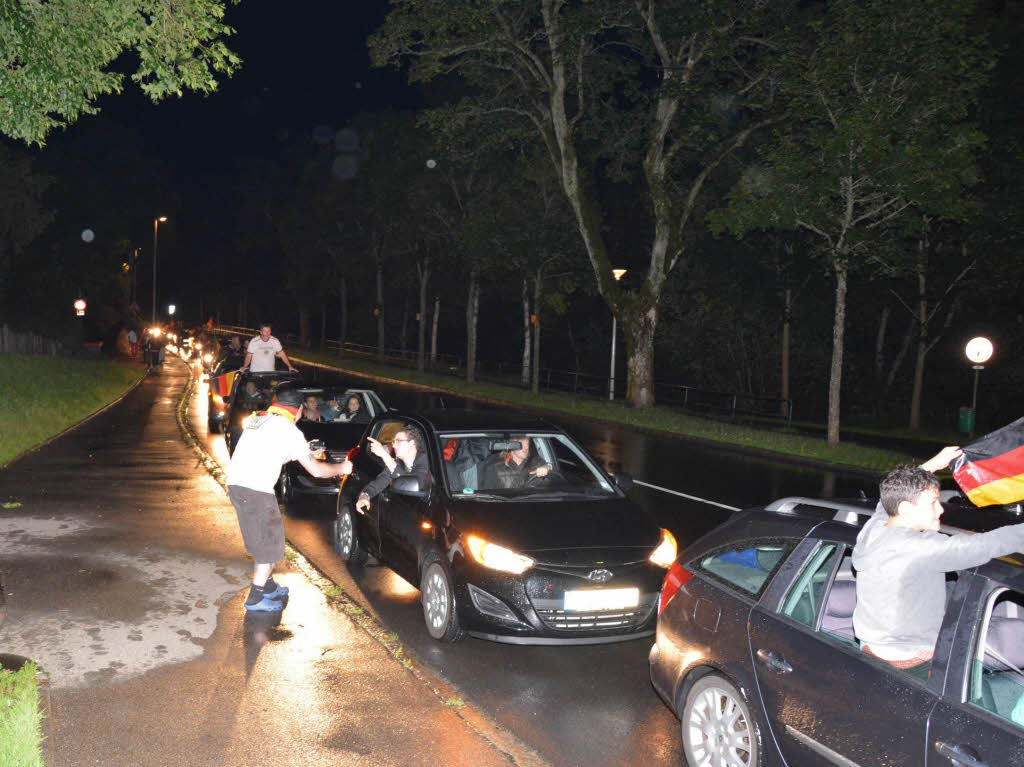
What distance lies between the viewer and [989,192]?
90.5 feet

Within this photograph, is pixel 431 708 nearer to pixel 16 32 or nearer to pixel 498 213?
pixel 16 32

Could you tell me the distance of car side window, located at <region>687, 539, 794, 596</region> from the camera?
4300 mm

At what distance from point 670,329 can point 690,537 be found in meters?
32.5

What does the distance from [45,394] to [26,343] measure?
18585 mm

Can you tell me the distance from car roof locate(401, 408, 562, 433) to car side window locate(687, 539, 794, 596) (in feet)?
10.7

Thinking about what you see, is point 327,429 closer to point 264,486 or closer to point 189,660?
point 264,486

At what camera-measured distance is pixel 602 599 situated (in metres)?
6.01

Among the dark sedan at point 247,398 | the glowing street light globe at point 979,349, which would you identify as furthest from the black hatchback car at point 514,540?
the glowing street light globe at point 979,349

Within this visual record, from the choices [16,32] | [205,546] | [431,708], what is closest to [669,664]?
[431,708]

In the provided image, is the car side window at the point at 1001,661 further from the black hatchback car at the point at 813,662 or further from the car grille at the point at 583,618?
the car grille at the point at 583,618

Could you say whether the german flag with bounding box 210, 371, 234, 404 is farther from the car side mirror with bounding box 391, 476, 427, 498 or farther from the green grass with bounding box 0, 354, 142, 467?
the car side mirror with bounding box 391, 476, 427, 498

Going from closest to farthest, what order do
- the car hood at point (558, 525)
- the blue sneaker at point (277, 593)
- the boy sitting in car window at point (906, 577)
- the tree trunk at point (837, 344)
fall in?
1. the boy sitting in car window at point (906, 577)
2. the car hood at point (558, 525)
3. the blue sneaker at point (277, 593)
4. the tree trunk at point (837, 344)

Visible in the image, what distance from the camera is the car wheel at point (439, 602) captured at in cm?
641

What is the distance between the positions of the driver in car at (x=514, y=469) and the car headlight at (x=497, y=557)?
121cm
